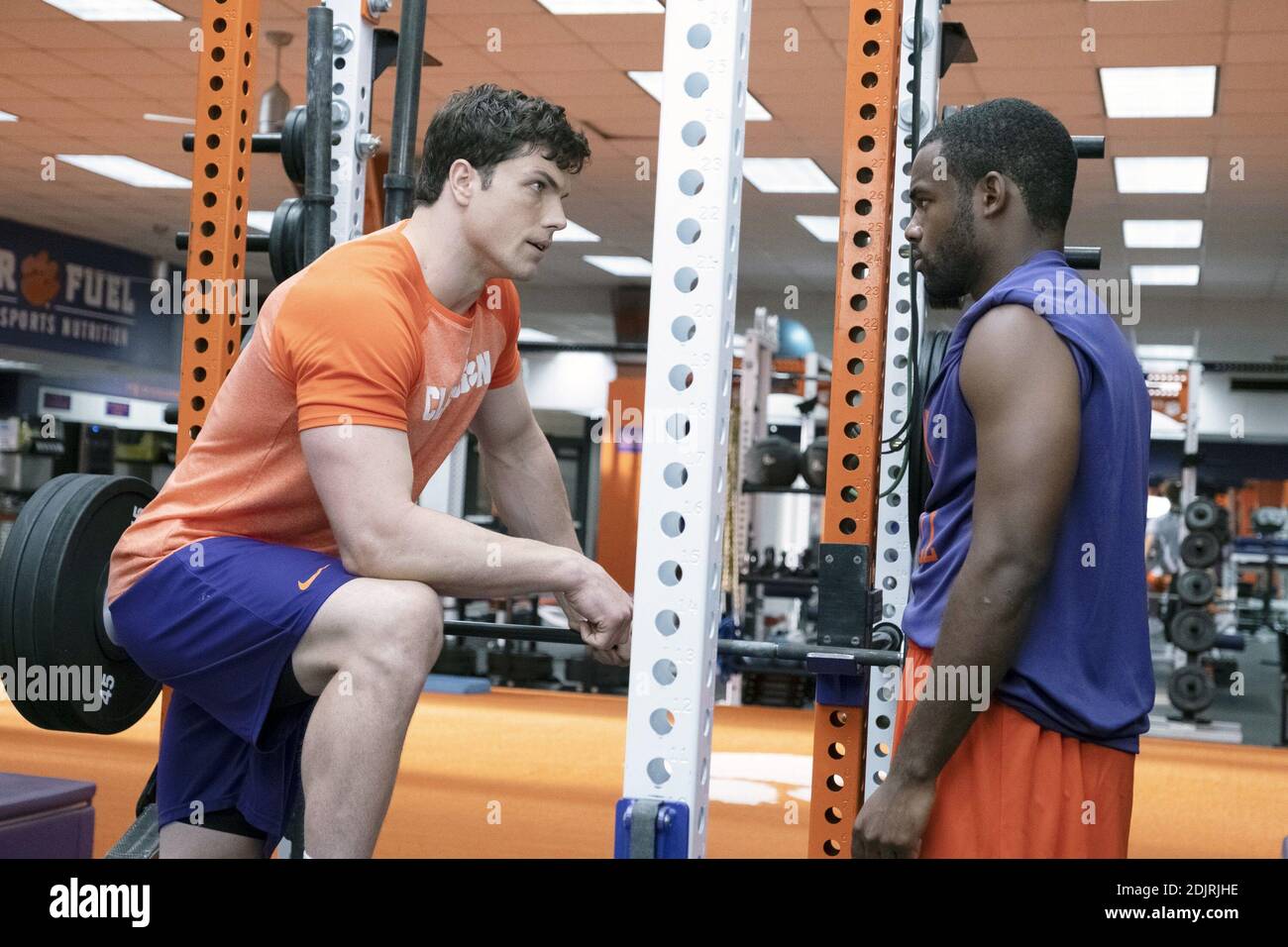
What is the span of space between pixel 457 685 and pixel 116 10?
379cm

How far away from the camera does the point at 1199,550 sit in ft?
24.2

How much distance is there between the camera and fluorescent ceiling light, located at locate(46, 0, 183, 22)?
20.5ft

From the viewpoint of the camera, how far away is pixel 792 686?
7422mm

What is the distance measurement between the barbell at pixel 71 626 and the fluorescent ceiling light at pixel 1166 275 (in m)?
9.73

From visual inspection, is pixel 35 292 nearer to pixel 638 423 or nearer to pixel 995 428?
pixel 638 423

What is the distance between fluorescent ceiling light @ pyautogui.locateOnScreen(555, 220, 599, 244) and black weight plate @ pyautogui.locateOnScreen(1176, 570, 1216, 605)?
529 cm

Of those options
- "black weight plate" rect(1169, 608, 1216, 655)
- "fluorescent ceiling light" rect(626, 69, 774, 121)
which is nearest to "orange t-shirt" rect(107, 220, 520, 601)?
"fluorescent ceiling light" rect(626, 69, 774, 121)

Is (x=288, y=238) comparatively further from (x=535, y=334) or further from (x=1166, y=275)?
(x=535, y=334)

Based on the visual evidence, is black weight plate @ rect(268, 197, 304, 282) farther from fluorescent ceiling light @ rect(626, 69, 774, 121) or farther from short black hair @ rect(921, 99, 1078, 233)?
fluorescent ceiling light @ rect(626, 69, 774, 121)

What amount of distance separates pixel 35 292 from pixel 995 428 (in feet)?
36.9

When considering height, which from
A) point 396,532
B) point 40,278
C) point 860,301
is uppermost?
point 40,278

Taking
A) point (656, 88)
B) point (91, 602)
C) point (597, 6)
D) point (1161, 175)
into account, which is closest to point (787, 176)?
point (656, 88)

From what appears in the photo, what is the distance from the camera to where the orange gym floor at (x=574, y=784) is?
3.71 metres
